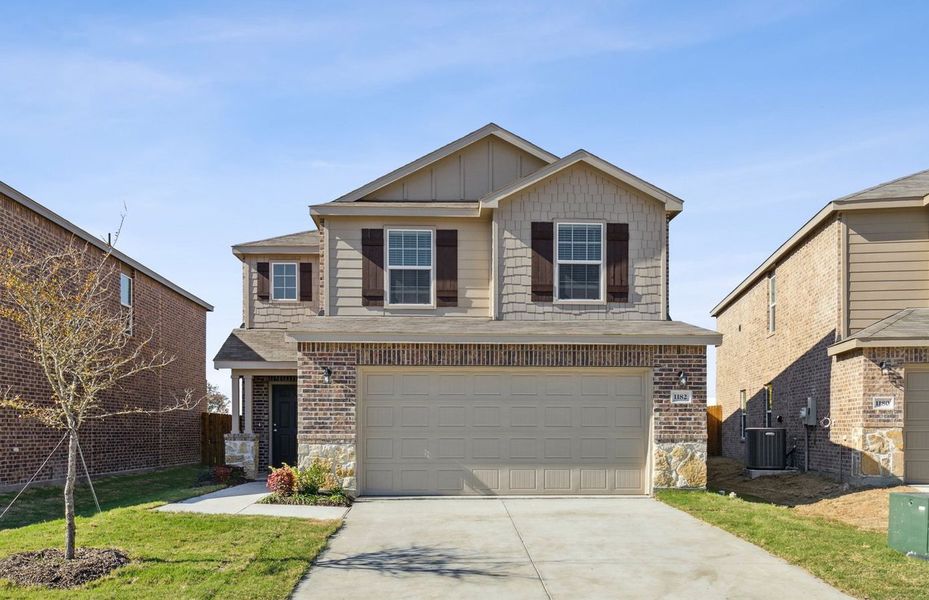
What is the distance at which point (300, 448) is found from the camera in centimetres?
1402

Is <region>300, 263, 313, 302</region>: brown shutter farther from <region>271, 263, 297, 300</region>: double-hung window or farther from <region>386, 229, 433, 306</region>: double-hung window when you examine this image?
<region>386, 229, 433, 306</region>: double-hung window

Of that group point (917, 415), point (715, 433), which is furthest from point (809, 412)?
point (715, 433)

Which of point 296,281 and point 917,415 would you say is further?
point 296,281

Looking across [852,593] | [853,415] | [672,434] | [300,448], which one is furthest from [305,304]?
[852,593]

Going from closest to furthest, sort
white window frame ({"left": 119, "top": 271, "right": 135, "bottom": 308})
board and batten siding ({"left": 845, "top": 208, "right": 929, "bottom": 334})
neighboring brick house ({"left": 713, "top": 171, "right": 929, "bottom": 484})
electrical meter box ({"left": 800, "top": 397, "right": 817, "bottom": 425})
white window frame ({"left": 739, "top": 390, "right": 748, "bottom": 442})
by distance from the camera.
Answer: neighboring brick house ({"left": 713, "top": 171, "right": 929, "bottom": 484})
board and batten siding ({"left": 845, "top": 208, "right": 929, "bottom": 334})
electrical meter box ({"left": 800, "top": 397, "right": 817, "bottom": 425})
white window frame ({"left": 119, "top": 271, "right": 135, "bottom": 308})
white window frame ({"left": 739, "top": 390, "right": 748, "bottom": 442})

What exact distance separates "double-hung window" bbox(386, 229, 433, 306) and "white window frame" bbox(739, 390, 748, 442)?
42.3 ft

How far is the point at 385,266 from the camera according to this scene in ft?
51.7

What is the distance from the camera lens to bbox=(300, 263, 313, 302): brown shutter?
1977cm

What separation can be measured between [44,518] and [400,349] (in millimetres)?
6167

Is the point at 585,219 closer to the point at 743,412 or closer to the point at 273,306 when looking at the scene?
the point at 273,306

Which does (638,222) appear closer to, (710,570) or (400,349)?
(400,349)

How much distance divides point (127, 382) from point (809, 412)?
16.7 meters

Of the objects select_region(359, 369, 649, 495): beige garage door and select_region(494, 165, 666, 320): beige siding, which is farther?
select_region(494, 165, 666, 320): beige siding

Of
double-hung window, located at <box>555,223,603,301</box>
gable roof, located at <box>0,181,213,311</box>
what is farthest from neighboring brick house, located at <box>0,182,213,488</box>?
double-hung window, located at <box>555,223,603,301</box>
